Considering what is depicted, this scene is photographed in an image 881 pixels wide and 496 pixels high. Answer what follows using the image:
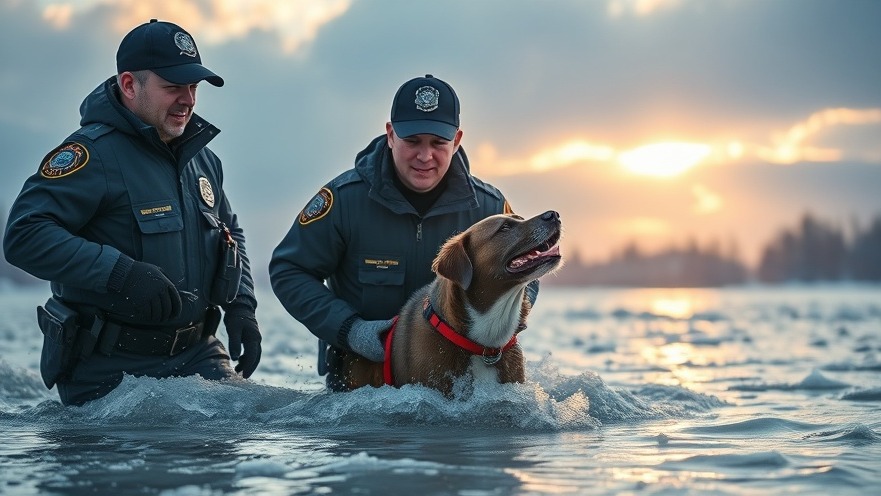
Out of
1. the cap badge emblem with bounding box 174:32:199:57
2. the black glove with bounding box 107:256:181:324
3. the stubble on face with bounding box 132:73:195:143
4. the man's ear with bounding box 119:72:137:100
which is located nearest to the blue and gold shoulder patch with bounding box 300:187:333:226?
the stubble on face with bounding box 132:73:195:143

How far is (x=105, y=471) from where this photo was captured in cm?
484

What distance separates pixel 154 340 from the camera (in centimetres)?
719

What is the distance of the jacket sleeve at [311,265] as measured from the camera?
726 cm

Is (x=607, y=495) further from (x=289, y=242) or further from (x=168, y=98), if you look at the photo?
(x=168, y=98)

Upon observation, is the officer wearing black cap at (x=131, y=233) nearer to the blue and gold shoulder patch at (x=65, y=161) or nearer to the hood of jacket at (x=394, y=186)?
the blue and gold shoulder patch at (x=65, y=161)

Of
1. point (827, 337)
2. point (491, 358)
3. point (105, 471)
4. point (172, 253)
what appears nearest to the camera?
point (105, 471)

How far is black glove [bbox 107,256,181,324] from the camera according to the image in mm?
6508

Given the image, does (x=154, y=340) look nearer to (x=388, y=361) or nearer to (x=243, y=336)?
(x=243, y=336)

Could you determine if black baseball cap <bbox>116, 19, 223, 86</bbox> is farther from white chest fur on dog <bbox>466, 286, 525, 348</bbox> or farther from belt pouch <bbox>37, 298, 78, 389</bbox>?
white chest fur on dog <bbox>466, 286, 525, 348</bbox>

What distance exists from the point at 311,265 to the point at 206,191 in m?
0.93

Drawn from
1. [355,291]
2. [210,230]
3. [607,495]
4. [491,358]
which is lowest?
[607,495]

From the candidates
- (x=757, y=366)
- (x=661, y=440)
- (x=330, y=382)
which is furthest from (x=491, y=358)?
(x=757, y=366)

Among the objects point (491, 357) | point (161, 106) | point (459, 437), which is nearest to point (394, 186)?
point (491, 357)

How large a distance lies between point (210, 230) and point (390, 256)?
1.29 m
